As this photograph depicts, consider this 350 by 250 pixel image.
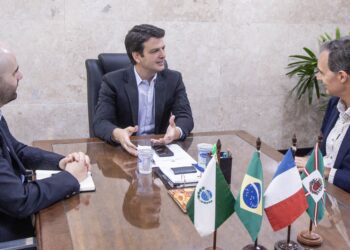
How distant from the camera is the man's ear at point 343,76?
199 centimetres

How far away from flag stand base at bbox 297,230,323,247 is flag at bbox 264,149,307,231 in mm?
154

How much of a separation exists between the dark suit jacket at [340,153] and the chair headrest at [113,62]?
1.40 metres

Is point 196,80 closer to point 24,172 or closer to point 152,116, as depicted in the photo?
point 152,116

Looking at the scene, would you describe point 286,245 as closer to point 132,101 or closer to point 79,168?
point 79,168

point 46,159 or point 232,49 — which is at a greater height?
point 232,49

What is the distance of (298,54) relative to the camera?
14.2 feet

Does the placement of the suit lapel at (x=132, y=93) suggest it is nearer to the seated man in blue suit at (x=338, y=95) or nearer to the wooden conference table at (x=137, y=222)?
the wooden conference table at (x=137, y=222)

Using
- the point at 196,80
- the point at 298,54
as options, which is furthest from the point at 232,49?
the point at 298,54

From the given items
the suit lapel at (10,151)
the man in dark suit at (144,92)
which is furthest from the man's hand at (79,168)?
the man in dark suit at (144,92)

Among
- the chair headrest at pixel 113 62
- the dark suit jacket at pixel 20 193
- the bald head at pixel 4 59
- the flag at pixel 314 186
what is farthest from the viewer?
the chair headrest at pixel 113 62

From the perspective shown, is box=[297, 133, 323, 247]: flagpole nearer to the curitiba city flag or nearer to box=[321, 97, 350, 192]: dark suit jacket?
the curitiba city flag

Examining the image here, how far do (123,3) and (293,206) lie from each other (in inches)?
115

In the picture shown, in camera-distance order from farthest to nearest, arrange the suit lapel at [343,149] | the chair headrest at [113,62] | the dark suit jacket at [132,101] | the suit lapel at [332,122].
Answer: the chair headrest at [113,62] < the dark suit jacket at [132,101] < the suit lapel at [332,122] < the suit lapel at [343,149]

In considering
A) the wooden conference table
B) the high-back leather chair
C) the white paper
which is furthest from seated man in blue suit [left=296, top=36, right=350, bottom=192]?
the high-back leather chair
